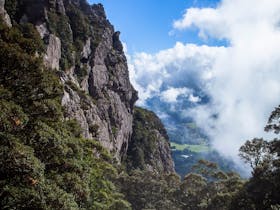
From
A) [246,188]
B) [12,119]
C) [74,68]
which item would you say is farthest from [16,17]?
[12,119]

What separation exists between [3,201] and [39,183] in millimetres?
2123

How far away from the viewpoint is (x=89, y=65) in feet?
395

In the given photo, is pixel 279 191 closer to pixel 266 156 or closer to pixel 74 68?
pixel 266 156

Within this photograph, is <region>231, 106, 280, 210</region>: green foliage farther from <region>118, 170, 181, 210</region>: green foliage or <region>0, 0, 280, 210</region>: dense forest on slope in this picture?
<region>118, 170, 181, 210</region>: green foliage

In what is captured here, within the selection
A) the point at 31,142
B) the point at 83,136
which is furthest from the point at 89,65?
the point at 31,142

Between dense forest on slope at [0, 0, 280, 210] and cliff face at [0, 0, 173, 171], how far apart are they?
35 centimetres

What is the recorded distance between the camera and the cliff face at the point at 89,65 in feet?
289

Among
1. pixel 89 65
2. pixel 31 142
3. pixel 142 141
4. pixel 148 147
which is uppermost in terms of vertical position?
pixel 89 65

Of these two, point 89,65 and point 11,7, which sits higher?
point 11,7

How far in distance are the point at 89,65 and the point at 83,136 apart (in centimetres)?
5582

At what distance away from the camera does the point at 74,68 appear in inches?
4294

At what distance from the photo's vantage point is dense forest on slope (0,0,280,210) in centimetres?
2178

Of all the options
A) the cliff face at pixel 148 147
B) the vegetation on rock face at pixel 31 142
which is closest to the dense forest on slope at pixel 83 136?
the vegetation on rock face at pixel 31 142

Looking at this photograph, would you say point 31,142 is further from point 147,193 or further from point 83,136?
point 147,193
